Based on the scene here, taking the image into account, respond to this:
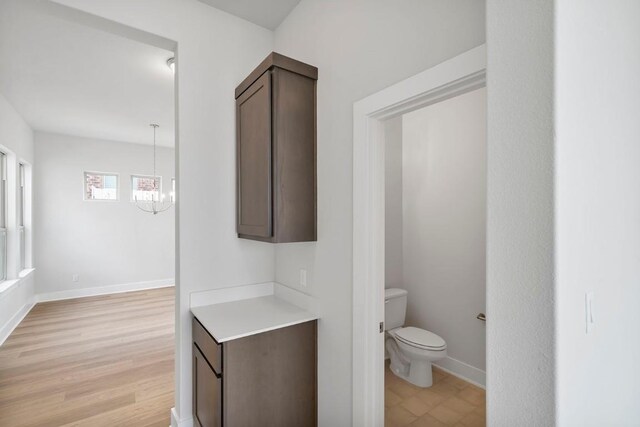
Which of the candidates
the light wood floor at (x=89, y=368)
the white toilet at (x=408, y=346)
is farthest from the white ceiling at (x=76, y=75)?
the white toilet at (x=408, y=346)

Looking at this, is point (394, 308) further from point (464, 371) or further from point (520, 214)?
point (520, 214)

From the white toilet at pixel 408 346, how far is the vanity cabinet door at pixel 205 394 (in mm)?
1513

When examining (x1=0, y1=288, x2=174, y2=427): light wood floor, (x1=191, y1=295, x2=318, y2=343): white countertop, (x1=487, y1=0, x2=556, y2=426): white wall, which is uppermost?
(x1=487, y1=0, x2=556, y2=426): white wall

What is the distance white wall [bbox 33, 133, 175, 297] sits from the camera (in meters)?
5.05

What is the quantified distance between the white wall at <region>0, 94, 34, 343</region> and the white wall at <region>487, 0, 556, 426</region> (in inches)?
188

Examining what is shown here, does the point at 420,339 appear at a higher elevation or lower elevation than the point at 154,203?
lower

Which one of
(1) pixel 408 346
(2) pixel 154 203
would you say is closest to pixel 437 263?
(1) pixel 408 346

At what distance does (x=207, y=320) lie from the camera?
178cm

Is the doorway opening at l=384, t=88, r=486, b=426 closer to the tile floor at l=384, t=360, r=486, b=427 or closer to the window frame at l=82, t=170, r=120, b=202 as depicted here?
the tile floor at l=384, t=360, r=486, b=427

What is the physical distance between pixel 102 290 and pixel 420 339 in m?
5.53

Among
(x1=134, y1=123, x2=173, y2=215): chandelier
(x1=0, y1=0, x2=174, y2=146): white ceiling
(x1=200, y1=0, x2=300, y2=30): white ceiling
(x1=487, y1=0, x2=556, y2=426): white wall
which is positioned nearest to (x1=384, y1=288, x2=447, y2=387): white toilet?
(x1=487, y1=0, x2=556, y2=426): white wall

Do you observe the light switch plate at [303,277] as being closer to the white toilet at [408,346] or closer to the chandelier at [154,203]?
the white toilet at [408,346]

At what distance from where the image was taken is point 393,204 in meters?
3.06

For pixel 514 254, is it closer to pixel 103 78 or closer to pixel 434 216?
pixel 434 216
